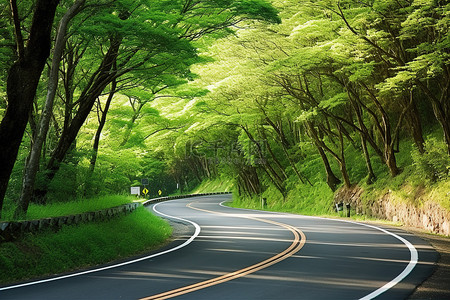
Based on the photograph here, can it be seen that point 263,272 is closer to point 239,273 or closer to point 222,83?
point 239,273

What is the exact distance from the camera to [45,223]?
46.6ft

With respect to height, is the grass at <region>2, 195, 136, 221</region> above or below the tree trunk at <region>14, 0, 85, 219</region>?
below

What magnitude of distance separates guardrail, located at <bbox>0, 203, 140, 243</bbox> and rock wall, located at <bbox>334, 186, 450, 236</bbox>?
1185 centimetres

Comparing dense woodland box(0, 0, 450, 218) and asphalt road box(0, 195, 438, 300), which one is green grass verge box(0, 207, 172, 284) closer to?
asphalt road box(0, 195, 438, 300)

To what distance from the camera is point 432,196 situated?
2186 centimetres

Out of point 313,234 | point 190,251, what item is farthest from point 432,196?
point 190,251

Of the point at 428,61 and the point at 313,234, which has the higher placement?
the point at 428,61

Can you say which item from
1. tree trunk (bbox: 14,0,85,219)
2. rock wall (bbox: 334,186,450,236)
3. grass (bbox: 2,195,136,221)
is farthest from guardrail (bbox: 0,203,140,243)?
rock wall (bbox: 334,186,450,236)

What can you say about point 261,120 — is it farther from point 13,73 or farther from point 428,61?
point 13,73

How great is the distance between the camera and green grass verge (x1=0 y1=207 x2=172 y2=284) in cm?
1217

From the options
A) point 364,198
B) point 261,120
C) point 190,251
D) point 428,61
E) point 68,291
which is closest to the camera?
point 68,291

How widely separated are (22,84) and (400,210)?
17958mm

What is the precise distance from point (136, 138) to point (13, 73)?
18011 mm

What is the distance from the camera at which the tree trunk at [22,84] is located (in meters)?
13.5
